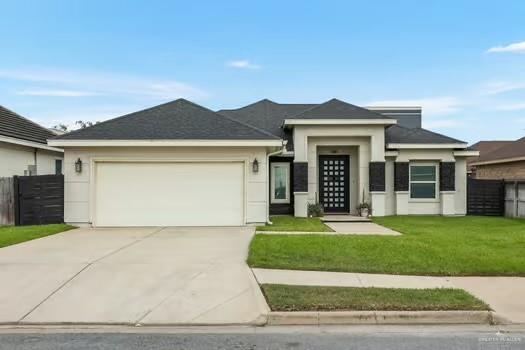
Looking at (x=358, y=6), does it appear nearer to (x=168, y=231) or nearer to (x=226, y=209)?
(x=226, y=209)

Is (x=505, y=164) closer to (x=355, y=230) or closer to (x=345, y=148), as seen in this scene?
(x=345, y=148)

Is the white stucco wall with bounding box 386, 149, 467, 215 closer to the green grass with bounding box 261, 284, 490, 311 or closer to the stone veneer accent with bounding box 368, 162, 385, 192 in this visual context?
the stone veneer accent with bounding box 368, 162, 385, 192

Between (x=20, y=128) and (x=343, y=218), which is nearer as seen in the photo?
(x=343, y=218)

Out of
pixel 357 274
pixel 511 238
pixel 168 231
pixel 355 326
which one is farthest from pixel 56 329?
pixel 511 238

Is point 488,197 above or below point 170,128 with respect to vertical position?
below

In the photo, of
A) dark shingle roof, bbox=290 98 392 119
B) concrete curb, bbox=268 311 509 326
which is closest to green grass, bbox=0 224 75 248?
concrete curb, bbox=268 311 509 326

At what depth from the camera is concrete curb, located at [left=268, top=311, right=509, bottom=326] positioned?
5.64 m

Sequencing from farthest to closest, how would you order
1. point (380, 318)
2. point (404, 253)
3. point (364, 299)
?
point (404, 253) < point (364, 299) < point (380, 318)

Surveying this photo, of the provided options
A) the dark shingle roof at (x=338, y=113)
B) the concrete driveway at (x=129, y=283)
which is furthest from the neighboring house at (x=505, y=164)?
the concrete driveway at (x=129, y=283)

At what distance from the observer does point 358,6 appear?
15.8m

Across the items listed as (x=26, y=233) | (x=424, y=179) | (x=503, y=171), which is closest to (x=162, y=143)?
(x=26, y=233)

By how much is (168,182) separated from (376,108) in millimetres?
13777

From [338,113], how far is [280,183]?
142 inches

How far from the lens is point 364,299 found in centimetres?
620
